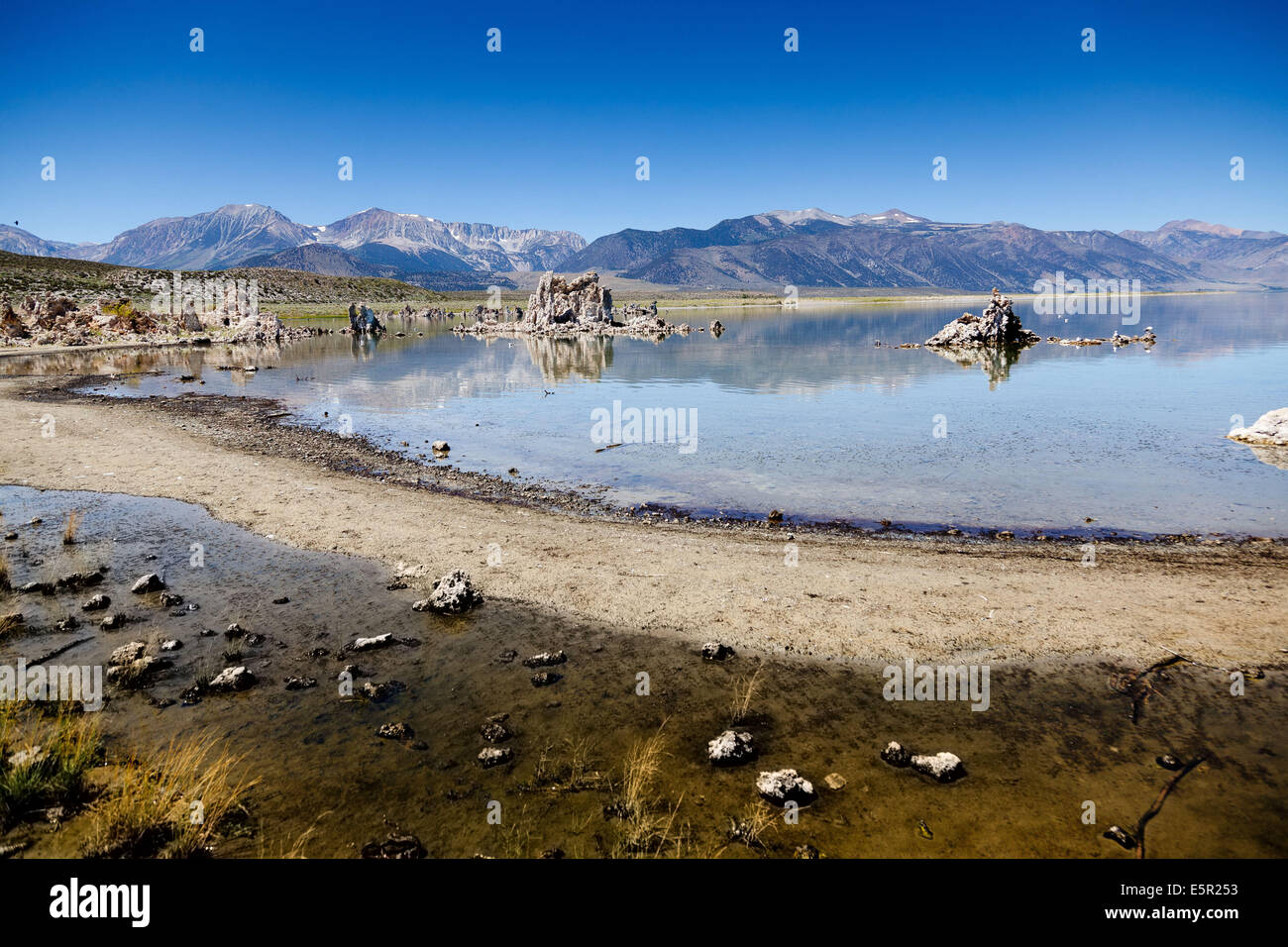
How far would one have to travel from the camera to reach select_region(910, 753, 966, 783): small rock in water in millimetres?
7047

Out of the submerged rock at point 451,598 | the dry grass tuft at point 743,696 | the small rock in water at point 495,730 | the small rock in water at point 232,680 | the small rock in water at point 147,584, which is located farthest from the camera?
the small rock in water at point 147,584

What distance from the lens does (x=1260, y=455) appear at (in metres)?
22.5

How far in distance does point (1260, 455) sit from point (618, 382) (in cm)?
3587

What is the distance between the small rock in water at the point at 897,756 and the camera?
288 inches

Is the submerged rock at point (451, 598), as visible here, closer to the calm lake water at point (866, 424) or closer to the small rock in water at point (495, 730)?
the small rock in water at point (495, 730)

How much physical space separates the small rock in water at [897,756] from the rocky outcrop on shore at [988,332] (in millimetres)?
79073

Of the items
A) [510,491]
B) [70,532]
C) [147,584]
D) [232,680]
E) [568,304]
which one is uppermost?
[568,304]

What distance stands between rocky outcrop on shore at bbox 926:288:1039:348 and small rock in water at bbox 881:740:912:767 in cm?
7907

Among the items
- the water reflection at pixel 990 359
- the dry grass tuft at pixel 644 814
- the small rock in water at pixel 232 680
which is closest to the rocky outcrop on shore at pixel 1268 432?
the water reflection at pixel 990 359

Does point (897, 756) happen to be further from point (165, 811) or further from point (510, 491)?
point (510, 491)

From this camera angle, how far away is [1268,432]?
24.2 metres

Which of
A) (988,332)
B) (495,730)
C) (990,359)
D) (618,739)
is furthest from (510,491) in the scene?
(988,332)

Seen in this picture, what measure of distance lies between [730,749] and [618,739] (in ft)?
4.72
